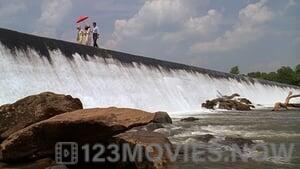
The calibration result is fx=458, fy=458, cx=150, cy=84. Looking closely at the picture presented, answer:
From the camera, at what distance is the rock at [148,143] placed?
8.39 metres

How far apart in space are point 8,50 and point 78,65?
5.03 m

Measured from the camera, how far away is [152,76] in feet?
108

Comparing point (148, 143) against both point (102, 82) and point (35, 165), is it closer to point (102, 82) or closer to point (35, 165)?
point (35, 165)

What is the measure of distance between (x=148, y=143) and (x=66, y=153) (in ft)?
6.75

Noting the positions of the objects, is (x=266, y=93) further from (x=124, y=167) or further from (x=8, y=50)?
(x=124, y=167)

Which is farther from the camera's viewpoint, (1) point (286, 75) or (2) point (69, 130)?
(1) point (286, 75)

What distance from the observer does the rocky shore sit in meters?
9.14

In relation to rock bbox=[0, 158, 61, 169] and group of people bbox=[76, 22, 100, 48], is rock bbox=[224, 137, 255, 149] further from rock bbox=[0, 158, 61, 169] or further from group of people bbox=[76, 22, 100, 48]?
group of people bbox=[76, 22, 100, 48]

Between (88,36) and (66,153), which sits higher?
(88,36)

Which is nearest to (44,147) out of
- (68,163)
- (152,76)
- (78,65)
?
(68,163)

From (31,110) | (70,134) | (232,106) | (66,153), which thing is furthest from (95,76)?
(70,134)

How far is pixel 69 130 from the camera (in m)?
9.48

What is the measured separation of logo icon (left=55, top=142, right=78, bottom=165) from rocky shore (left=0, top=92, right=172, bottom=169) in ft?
0.31

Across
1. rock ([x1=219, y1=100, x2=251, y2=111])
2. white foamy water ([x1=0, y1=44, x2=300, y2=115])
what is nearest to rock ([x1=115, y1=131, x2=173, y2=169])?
white foamy water ([x1=0, y1=44, x2=300, y2=115])
